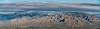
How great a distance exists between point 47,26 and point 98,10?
606 millimetres

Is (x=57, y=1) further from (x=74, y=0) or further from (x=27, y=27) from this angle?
(x=27, y=27)

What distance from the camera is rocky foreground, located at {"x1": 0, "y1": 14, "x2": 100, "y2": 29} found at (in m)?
3.92

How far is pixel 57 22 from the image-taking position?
13.0 ft

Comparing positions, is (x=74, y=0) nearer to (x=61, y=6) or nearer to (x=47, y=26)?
(x=61, y=6)

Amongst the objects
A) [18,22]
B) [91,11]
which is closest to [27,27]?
[18,22]

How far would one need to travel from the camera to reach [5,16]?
3.89 metres

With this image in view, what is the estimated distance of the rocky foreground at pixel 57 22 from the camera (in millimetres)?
3920

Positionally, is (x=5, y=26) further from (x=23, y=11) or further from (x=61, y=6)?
(x=61, y=6)

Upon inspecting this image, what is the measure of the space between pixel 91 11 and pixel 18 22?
0.83 metres

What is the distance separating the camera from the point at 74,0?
3.91 metres

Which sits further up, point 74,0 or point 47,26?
point 74,0

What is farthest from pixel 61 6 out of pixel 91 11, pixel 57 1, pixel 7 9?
pixel 7 9

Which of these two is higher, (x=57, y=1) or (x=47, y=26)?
(x=57, y=1)

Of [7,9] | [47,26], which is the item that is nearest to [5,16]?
[7,9]
